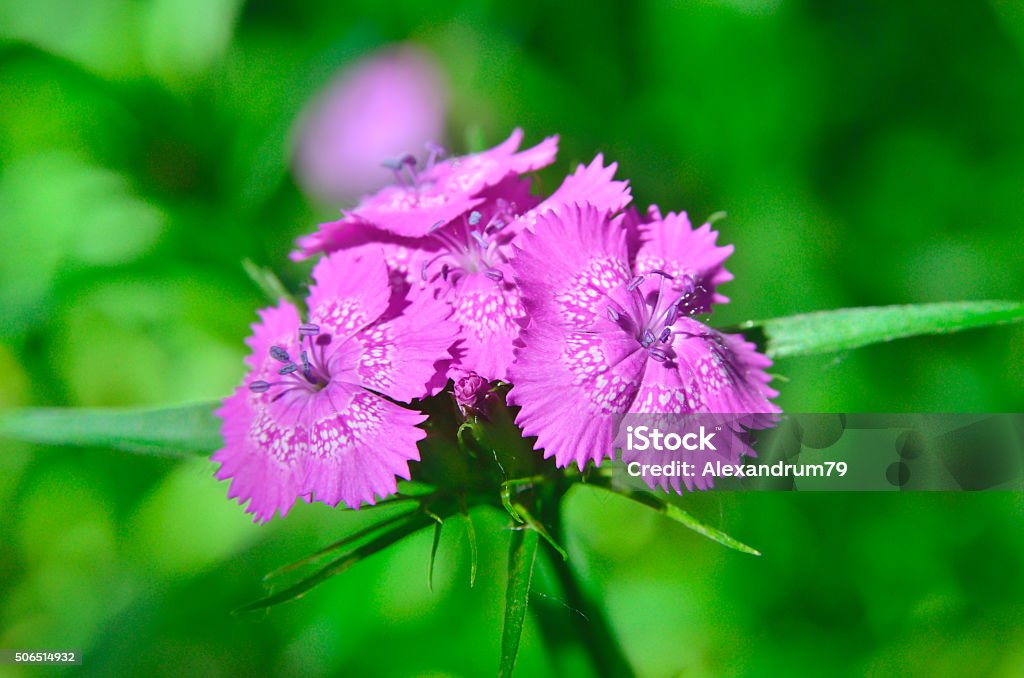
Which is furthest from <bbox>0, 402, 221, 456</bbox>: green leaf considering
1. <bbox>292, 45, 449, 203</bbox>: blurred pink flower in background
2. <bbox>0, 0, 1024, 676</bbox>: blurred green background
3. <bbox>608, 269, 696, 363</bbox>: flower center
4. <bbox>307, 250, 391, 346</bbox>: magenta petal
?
<bbox>292, 45, 449, 203</bbox>: blurred pink flower in background

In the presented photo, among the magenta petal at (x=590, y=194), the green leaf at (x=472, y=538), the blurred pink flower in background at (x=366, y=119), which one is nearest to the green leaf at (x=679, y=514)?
the green leaf at (x=472, y=538)

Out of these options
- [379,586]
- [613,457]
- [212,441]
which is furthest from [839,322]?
[379,586]

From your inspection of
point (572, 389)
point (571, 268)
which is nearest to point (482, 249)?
point (571, 268)

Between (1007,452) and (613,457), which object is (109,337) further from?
(1007,452)

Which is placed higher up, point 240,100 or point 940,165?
point 240,100

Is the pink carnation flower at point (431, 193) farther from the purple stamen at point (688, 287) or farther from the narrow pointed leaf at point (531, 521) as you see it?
the narrow pointed leaf at point (531, 521)
